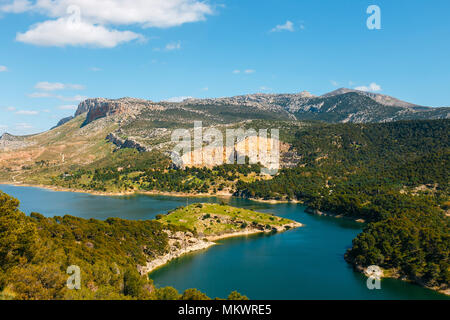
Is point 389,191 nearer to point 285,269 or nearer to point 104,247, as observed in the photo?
point 285,269

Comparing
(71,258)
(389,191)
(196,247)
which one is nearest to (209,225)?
(196,247)

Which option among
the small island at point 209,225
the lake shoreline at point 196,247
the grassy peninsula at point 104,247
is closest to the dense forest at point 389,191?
the lake shoreline at point 196,247

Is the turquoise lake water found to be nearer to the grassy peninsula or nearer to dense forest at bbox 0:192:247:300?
the grassy peninsula

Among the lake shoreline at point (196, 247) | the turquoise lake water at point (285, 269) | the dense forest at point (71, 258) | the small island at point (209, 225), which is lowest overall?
the turquoise lake water at point (285, 269)

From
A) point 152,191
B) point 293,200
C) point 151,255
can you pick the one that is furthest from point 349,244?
point 152,191

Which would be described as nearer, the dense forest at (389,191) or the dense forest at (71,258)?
the dense forest at (71,258)

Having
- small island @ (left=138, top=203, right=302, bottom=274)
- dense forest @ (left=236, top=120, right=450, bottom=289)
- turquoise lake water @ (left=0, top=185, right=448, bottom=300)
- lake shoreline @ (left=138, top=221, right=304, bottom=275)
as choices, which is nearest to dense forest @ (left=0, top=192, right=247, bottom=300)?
lake shoreline @ (left=138, top=221, right=304, bottom=275)

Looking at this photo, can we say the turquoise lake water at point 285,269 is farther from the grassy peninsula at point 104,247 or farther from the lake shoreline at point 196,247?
the grassy peninsula at point 104,247

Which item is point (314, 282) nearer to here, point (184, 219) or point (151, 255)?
point (151, 255)
